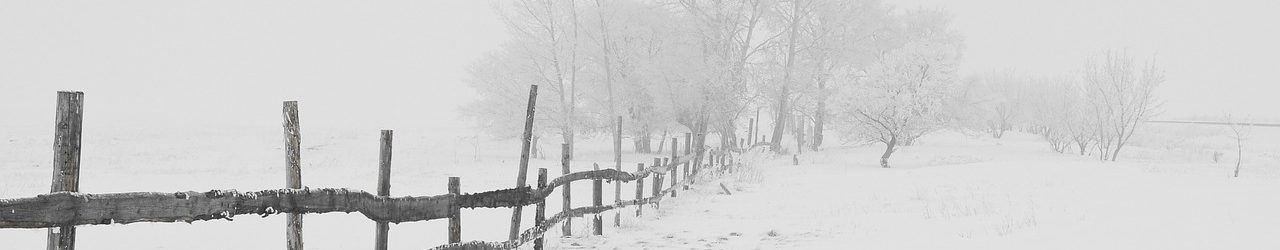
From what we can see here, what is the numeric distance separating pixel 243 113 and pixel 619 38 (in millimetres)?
57516

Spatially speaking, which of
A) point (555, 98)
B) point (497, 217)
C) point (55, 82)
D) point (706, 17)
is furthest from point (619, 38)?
point (55, 82)

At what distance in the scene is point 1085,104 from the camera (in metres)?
31.2

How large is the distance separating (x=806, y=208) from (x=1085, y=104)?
24.0m

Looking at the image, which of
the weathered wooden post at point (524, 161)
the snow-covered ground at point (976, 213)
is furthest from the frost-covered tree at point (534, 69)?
the weathered wooden post at point (524, 161)

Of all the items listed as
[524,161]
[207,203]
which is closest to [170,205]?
[207,203]

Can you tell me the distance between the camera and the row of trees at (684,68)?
26.2m

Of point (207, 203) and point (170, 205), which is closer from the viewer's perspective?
point (170, 205)

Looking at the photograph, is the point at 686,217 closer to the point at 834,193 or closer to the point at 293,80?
the point at 834,193

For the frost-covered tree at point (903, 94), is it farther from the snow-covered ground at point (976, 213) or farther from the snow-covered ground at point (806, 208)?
the snow-covered ground at point (976, 213)

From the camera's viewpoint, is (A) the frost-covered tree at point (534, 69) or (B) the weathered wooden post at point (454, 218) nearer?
(B) the weathered wooden post at point (454, 218)

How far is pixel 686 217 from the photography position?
11.2 meters

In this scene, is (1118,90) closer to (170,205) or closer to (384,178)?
(384,178)

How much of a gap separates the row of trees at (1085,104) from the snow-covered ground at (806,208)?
391cm

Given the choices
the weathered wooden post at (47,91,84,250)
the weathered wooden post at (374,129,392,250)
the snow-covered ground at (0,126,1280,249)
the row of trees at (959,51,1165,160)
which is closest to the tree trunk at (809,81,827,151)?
the snow-covered ground at (0,126,1280,249)
